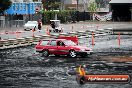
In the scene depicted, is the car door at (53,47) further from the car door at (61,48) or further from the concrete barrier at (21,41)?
the concrete barrier at (21,41)

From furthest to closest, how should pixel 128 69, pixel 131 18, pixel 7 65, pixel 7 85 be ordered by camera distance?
pixel 131 18
pixel 7 65
pixel 128 69
pixel 7 85

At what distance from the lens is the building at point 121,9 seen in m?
97.5

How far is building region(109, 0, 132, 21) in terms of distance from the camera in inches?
3839

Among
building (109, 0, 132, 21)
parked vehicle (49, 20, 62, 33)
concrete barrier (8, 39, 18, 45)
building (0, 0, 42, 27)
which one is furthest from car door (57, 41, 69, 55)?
building (109, 0, 132, 21)

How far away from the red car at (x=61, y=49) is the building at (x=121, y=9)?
6328cm

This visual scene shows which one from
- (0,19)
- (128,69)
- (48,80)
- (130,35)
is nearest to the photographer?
(48,80)

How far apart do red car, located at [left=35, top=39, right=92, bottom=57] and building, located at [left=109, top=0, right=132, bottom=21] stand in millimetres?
63283

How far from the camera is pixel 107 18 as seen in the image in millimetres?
98625

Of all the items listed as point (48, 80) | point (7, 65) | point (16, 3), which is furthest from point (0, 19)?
point (48, 80)

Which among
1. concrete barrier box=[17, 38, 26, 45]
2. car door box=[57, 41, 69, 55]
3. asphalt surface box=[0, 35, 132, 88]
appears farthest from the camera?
concrete barrier box=[17, 38, 26, 45]

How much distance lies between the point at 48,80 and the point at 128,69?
5851mm

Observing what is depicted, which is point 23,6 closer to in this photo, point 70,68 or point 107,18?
point 107,18

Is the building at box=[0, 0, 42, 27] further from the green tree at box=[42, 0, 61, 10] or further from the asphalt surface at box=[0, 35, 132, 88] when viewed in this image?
the asphalt surface at box=[0, 35, 132, 88]

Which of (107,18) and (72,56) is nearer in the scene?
(72,56)
